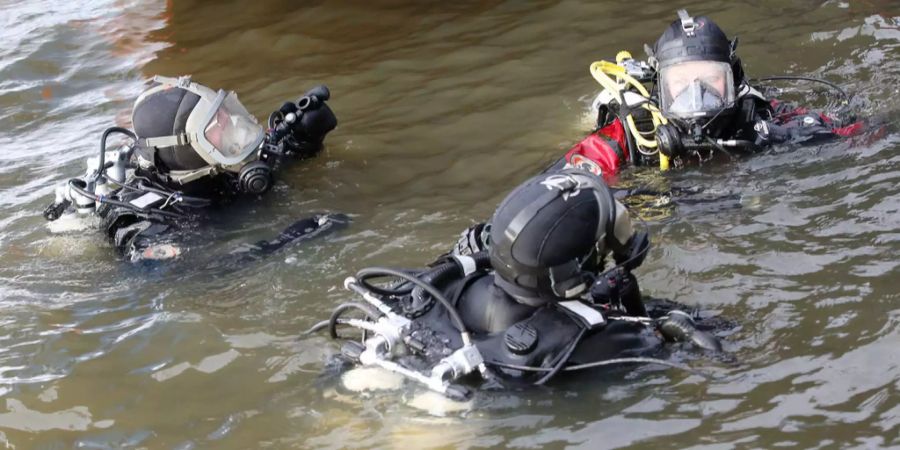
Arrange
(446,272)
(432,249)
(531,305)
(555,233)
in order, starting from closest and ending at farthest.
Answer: (555,233) < (531,305) < (446,272) < (432,249)

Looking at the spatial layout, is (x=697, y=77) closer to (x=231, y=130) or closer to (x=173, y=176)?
(x=231, y=130)

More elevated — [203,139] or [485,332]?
[203,139]

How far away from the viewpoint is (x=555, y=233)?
133 inches

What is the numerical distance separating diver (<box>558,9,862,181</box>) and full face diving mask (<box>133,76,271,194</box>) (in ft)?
5.96

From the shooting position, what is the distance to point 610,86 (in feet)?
19.5

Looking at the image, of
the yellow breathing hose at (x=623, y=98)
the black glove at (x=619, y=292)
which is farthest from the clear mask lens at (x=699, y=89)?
the black glove at (x=619, y=292)

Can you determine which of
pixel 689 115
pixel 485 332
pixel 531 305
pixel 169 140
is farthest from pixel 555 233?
pixel 169 140

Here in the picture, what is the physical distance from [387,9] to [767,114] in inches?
205

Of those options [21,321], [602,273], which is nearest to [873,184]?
[602,273]

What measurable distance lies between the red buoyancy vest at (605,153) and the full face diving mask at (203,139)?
1.83 m

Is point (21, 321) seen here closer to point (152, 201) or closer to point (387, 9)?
point (152, 201)

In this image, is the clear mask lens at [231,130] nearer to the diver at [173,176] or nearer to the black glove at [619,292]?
the diver at [173,176]

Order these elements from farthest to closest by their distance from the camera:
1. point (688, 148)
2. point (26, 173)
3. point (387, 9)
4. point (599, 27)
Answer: point (387, 9)
point (599, 27)
point (26, 173)
point (688, 148)

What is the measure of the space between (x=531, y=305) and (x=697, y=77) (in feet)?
8.25
